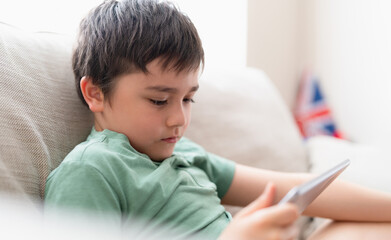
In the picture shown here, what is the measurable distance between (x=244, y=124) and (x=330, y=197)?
34cm

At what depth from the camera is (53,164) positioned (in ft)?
2.78

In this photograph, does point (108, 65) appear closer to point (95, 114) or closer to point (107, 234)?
point (95, 114)

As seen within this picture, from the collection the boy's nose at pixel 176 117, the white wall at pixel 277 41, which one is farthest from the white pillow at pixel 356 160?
the white wall at pixel 277 41

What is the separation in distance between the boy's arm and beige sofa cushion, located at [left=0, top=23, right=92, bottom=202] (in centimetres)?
36

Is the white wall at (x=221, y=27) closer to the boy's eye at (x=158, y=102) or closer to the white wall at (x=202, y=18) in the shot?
the white wall at (x=202, y=18)

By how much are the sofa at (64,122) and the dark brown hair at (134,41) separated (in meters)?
0.09

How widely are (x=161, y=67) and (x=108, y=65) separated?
98 millimetres

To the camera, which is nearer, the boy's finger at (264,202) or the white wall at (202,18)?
the boy's finger at (264,202)

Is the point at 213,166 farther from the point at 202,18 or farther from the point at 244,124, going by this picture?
the point at 202,18

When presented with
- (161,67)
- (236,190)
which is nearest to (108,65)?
(161,67)

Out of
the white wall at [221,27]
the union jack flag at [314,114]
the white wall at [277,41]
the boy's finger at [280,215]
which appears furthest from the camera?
the union jack flag at [314,114]

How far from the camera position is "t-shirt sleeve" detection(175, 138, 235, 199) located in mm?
1030

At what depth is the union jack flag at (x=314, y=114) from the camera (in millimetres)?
2582

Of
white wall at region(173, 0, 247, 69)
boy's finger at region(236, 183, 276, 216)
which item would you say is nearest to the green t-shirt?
boy's finger at region(236, 183, 276, 216)
